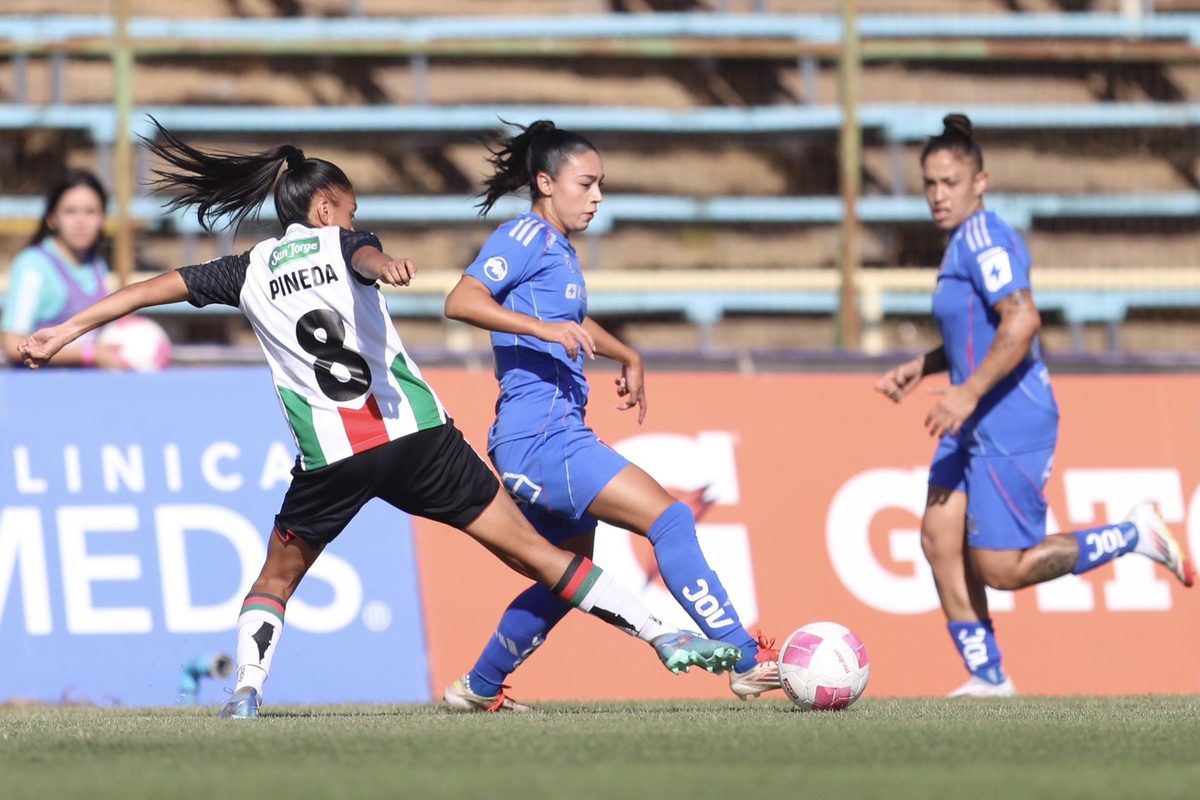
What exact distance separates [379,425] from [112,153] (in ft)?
20.8

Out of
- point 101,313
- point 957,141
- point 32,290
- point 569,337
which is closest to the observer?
point 569,337

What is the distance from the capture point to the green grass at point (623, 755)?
12.8 feet

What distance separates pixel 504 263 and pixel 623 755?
2.14 metres

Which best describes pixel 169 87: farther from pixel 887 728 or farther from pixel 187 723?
pixel 887 728

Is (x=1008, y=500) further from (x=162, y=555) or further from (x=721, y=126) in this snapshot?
(x=721, y=126)

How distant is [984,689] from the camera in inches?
283

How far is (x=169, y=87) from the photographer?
11.7m

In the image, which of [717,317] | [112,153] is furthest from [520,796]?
[112,153]

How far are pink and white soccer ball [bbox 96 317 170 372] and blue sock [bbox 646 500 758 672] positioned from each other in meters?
3.20

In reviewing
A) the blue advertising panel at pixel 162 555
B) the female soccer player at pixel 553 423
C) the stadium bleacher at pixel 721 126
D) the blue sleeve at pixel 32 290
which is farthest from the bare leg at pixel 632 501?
the stadium bleacher at pixel 721 126

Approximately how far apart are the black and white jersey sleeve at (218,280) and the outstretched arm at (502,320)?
0.73 metres

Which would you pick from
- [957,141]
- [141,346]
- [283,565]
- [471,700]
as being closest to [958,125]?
[957,141]

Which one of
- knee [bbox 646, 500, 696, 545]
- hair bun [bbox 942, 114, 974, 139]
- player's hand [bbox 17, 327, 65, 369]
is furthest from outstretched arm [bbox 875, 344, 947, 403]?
player's hand [bbox 17, 327, 65, 369]

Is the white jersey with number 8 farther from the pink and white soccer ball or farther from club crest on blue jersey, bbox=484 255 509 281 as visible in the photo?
the pink and white soccer ball
